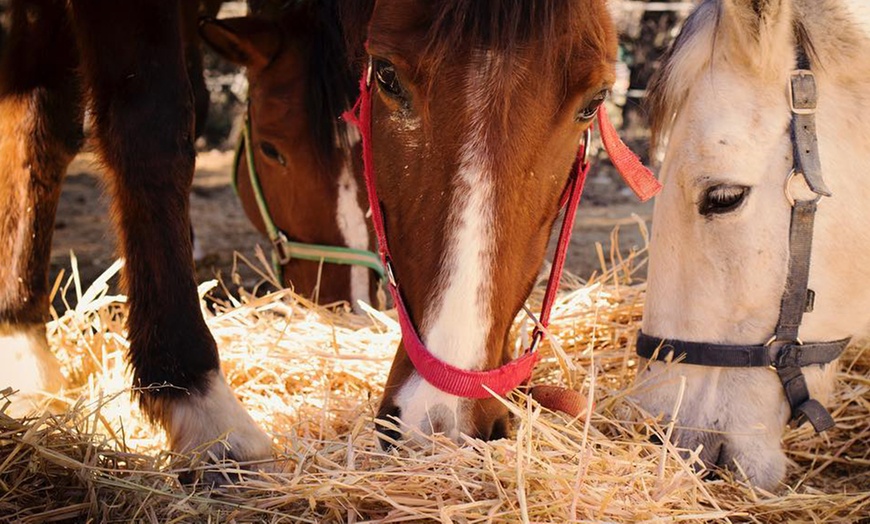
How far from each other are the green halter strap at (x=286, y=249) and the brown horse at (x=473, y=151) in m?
1.35

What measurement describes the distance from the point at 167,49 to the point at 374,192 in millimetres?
722

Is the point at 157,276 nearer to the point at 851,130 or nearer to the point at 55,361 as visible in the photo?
the point at 55,361

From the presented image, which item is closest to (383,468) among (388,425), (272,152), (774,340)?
(388,425)

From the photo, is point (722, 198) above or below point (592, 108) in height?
below

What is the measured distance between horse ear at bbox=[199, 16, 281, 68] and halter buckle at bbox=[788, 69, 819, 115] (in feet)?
6.66

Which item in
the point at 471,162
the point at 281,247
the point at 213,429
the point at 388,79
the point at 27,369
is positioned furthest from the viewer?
the point at 281,247

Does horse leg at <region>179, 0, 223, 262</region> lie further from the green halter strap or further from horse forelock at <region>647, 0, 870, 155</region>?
horse forelock at <region>647, 0, 870, 155</region>

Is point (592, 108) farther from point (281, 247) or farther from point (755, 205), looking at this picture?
point (281, 247)

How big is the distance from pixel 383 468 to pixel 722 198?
1118 millimetres

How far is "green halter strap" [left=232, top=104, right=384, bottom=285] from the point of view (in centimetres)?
316

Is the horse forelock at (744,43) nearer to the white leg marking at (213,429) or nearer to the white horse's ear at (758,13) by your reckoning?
the white horse's ear at (758,13)

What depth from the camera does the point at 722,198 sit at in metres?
2.13

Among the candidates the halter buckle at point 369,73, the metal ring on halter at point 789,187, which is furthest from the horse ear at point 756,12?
the halter buckle at point 369,73

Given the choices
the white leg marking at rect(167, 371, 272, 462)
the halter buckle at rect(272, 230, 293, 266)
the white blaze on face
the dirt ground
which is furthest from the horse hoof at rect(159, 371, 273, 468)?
the dirt ground
